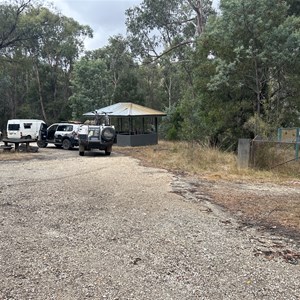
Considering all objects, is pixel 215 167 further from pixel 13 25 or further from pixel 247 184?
pixel 13 25

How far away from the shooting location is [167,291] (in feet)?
11.0

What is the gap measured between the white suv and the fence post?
1234cm

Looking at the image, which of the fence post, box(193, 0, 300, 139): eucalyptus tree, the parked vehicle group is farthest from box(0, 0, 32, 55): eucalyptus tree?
the fence post

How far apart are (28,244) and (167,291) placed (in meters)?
2.20

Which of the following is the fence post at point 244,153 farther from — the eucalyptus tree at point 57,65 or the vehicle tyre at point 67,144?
the eucalyptus tree at point 57,65

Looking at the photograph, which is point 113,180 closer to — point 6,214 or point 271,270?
point 6,214

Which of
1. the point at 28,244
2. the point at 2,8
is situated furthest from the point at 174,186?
the point at 2,8

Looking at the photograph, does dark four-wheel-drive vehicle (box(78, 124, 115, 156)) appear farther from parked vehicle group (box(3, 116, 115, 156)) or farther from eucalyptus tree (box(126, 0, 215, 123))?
eucalyptus tree (box(126, 0, 215, 123))

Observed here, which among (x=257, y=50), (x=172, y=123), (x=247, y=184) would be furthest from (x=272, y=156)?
(x=172, y=123)

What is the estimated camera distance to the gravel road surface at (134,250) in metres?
3.39

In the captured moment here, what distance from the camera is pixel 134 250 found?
4418 mm

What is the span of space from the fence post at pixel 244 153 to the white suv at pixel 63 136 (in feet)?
40.5

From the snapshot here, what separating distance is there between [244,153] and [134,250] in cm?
786

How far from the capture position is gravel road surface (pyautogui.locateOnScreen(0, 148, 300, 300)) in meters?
→ 3.39
